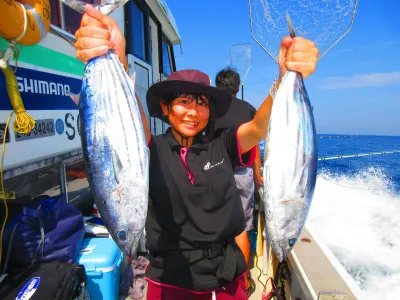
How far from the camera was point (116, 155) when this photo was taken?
3.98 feet

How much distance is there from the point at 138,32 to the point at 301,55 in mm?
4293

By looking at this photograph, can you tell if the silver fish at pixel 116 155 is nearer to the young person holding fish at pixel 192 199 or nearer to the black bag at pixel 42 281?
the young person holding fish at pixel 192 199

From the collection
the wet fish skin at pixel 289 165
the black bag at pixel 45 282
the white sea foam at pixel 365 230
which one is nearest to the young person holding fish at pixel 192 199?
the wet fish skin at pixel 289 165

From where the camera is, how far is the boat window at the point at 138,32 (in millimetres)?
4533

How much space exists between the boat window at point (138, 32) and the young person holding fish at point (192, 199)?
3275 millimetres

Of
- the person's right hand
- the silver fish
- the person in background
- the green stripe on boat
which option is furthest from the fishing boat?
the silver fish

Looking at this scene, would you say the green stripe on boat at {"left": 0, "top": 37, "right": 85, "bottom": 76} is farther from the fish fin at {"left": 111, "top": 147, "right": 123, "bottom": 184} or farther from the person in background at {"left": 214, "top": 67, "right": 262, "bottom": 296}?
the person in background at {"left": 214, "top": 67, "right": 262, "bottom": 296}

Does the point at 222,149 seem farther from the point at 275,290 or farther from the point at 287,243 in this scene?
the point at 275,290

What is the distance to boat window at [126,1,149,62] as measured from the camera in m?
4.53

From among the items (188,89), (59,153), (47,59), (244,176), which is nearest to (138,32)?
(47,59)

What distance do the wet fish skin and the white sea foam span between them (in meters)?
2.28

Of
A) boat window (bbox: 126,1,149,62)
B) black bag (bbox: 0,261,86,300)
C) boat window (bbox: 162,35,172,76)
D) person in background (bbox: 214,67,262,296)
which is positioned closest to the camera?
black bag (bbox: 0,261,86,300)

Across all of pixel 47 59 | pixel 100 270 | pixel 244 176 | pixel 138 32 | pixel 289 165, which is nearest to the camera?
pixel 289 165

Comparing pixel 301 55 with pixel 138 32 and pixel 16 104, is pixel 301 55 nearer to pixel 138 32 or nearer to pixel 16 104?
pixel 16 104
